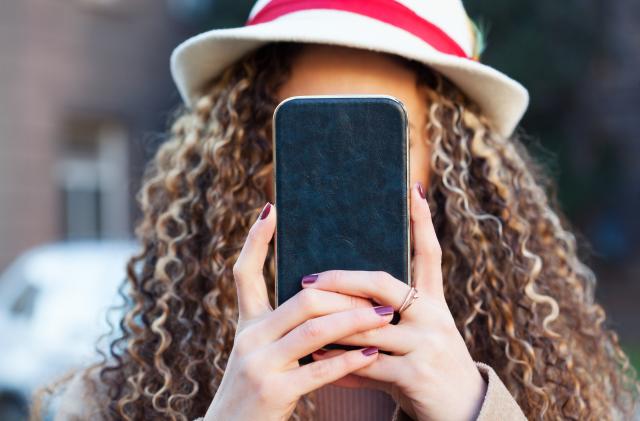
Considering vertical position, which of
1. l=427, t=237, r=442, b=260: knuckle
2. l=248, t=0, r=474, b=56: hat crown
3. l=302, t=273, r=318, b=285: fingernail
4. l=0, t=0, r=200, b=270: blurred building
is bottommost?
l=0, t=0, r=200, b=270: blurred building

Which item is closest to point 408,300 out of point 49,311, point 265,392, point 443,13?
point 265,392

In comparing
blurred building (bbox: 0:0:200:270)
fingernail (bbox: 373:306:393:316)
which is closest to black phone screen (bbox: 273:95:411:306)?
fingernail (bbox: 373:306:393:316)

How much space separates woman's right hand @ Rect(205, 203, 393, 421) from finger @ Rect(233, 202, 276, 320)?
0.03 metres

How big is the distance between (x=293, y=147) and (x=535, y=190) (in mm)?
881

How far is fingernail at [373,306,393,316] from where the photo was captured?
53.0 inches

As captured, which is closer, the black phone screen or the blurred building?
the black phone screen

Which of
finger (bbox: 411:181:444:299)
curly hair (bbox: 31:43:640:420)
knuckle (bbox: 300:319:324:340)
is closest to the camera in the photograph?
knuckle (bbox: 300:319:324:340)

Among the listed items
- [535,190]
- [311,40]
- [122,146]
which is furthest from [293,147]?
[122,146]

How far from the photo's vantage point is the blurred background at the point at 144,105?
11305 millimetres

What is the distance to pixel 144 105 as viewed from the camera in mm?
13016

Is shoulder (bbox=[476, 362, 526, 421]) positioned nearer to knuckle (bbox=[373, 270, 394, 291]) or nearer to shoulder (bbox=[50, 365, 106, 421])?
knuckle (bbox=[373, 270, 394, 291])

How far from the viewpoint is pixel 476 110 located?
1979mm

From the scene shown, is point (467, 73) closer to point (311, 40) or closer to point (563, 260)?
point (311, 40)

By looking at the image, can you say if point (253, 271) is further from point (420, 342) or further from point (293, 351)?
point (420, 342)
